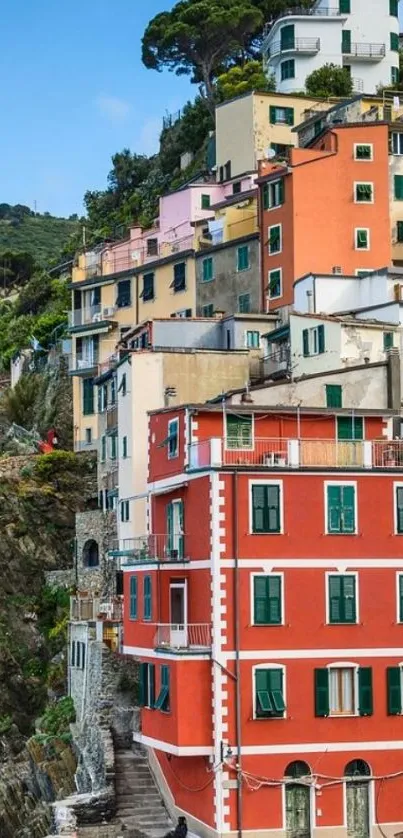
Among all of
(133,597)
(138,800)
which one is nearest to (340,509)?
(133,597)

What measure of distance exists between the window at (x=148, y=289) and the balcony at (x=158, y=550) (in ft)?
78.5

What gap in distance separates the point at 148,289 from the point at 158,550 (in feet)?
94.6

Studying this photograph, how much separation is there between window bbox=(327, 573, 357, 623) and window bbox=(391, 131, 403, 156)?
102 ft

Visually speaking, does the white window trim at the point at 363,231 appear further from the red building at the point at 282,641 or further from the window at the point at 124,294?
the red building at the point at 282,641

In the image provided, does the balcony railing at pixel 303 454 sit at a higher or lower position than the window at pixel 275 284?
lower

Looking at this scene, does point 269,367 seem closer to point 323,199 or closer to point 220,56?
point 323,199

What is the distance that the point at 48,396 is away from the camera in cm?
8388

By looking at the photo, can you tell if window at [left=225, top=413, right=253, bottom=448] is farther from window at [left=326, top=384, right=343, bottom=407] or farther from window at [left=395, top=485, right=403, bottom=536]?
window at [left=326, top=384, right=343, bottom=407]

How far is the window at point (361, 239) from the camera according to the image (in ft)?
236

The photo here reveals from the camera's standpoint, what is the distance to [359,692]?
158 ft

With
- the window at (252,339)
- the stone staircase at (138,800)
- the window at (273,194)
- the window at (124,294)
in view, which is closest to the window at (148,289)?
the window at (124,294)

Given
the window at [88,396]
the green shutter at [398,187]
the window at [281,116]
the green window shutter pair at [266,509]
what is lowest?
the green window shutter pair at [266,509]

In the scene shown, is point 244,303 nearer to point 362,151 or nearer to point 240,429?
point 362,151

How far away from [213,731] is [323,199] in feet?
102
